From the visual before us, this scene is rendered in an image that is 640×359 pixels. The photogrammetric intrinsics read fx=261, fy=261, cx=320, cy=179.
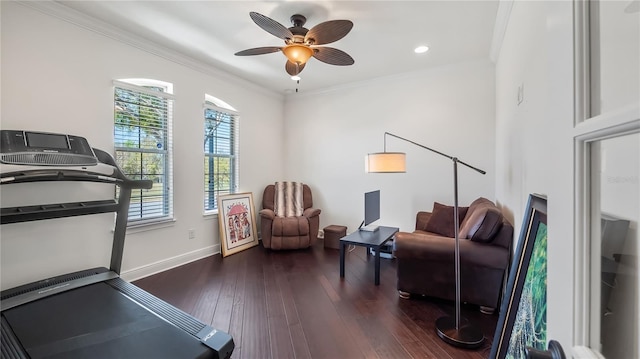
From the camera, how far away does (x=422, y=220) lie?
368 centimetres

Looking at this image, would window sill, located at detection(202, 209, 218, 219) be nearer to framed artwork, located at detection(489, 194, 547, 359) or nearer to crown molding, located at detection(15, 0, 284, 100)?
crown molding, located at detection(15, 0, 284, 100)

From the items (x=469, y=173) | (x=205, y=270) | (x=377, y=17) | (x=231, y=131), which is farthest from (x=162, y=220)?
(x=469, y=173)

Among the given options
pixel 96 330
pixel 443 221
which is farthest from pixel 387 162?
pixel 96 330

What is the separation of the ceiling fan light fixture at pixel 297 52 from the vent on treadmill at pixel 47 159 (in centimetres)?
191

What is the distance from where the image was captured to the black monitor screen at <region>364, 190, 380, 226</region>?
352 centimetres

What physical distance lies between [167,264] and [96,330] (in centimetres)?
179

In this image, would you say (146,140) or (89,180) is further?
(146,140)

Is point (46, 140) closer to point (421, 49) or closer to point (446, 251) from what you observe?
point (446, 251)

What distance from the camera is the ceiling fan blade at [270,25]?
79.5 inches

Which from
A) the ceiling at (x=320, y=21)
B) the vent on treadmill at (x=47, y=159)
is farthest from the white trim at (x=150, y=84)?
the vent on treadmill at (x=47, y=159)

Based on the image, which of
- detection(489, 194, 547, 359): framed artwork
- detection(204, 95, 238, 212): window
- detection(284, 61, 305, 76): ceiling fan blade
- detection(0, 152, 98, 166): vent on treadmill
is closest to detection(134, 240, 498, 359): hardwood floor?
detection(489, 194, 547, 359): framed artwork

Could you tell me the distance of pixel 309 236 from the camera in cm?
421

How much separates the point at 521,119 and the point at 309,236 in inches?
123

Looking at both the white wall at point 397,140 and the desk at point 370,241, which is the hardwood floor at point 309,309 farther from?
the white wall at point 397,140
